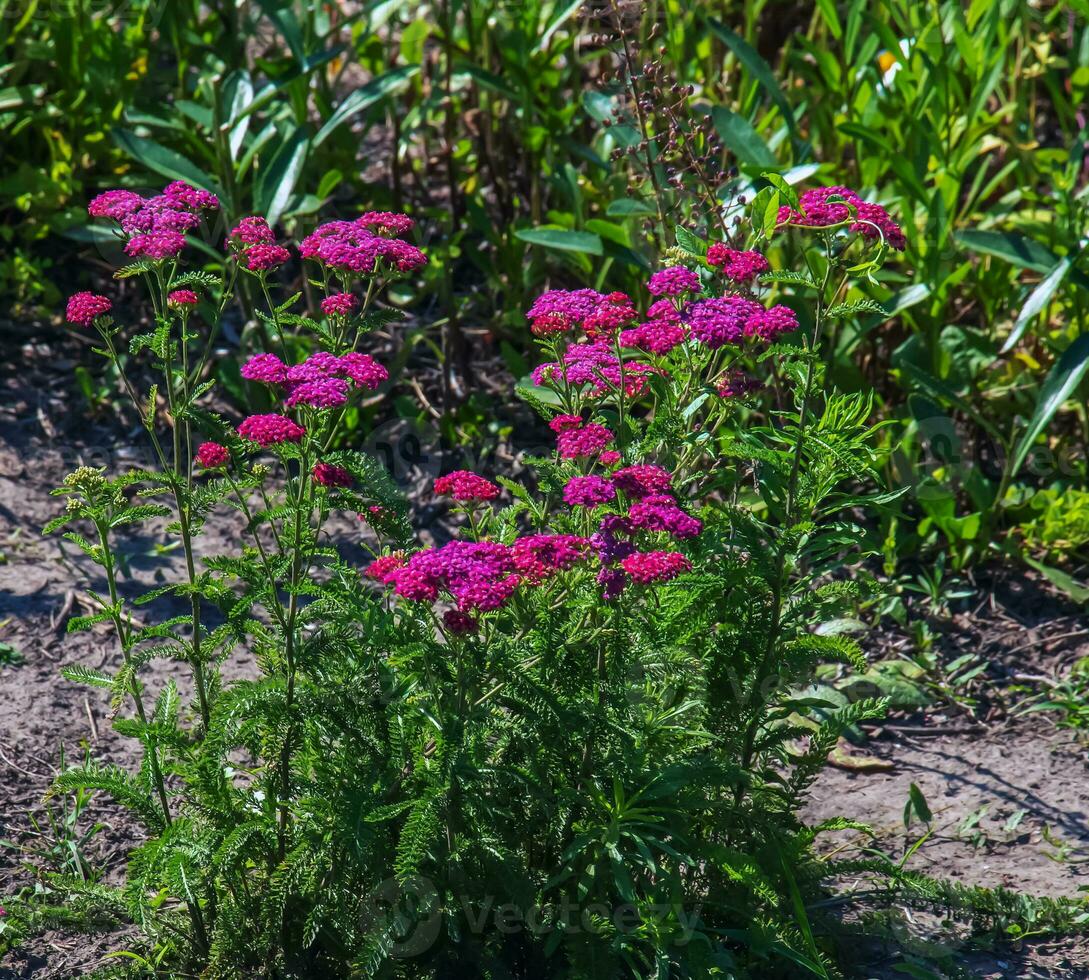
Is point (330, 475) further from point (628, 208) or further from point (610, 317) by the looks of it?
point (628, 208)

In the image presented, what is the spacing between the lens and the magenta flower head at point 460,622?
1.79 m

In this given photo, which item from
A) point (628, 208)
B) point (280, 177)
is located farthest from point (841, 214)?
point (280, 177)

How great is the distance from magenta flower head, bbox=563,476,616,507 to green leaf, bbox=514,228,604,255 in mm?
1631

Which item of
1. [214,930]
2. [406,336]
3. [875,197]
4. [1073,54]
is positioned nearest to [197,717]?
[214,930]

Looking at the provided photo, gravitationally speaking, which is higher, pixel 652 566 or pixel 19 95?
pixel 652 566

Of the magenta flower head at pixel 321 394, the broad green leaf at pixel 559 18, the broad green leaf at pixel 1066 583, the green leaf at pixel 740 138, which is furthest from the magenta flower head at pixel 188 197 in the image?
the broad green leaf at pixel 1066 583

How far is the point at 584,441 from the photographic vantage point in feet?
6.56

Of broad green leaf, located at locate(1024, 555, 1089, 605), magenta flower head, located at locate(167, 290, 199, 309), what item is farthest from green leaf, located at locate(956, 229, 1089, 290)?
magenta flower head, located at locate(167, 290, 199, 309)

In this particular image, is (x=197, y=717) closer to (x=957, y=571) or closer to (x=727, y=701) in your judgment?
(x=727, y=701)

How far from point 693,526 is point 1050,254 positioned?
2.09 meters

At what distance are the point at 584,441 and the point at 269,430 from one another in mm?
457

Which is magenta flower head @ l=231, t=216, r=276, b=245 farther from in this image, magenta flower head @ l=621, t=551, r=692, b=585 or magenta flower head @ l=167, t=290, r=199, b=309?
magenta flower head @ l=621, t=551, r=692, b=585

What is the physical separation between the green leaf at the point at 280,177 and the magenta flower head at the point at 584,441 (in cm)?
203

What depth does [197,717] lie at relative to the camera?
292 cm
